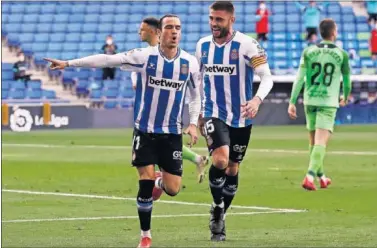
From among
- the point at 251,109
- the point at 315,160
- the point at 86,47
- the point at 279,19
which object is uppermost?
the point at 279,19

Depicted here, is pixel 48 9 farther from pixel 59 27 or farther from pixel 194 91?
pixel 194 91

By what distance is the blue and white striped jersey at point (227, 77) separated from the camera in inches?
452

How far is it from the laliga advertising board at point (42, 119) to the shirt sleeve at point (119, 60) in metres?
30.0

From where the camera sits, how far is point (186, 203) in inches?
580

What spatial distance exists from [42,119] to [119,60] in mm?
30741

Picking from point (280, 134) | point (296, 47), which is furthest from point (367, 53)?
point (280, 134)

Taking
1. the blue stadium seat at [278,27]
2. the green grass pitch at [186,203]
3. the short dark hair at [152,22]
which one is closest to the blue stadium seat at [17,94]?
the blue stadium seat at [278,27]

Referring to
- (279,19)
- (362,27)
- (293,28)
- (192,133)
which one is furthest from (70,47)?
(192,133)

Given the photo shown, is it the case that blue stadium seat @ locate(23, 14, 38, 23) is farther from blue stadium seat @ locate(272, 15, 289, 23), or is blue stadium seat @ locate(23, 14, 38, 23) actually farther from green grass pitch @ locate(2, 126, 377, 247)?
green grass pitch @ locate(2, 126, 377, 247)

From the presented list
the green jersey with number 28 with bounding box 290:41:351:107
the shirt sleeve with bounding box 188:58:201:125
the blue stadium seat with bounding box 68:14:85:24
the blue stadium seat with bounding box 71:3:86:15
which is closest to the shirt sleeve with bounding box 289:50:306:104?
the green jersey with number 28 with bounding box 290:41:351:107

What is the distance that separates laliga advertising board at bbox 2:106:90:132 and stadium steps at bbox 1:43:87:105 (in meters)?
2.17

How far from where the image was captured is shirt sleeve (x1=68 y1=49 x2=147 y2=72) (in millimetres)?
10547

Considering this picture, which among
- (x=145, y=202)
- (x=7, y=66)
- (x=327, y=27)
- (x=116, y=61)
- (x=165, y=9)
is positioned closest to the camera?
(x=145, y=202)

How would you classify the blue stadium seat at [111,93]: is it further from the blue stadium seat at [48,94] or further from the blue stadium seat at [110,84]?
the blue stadium seat at [48,94]
